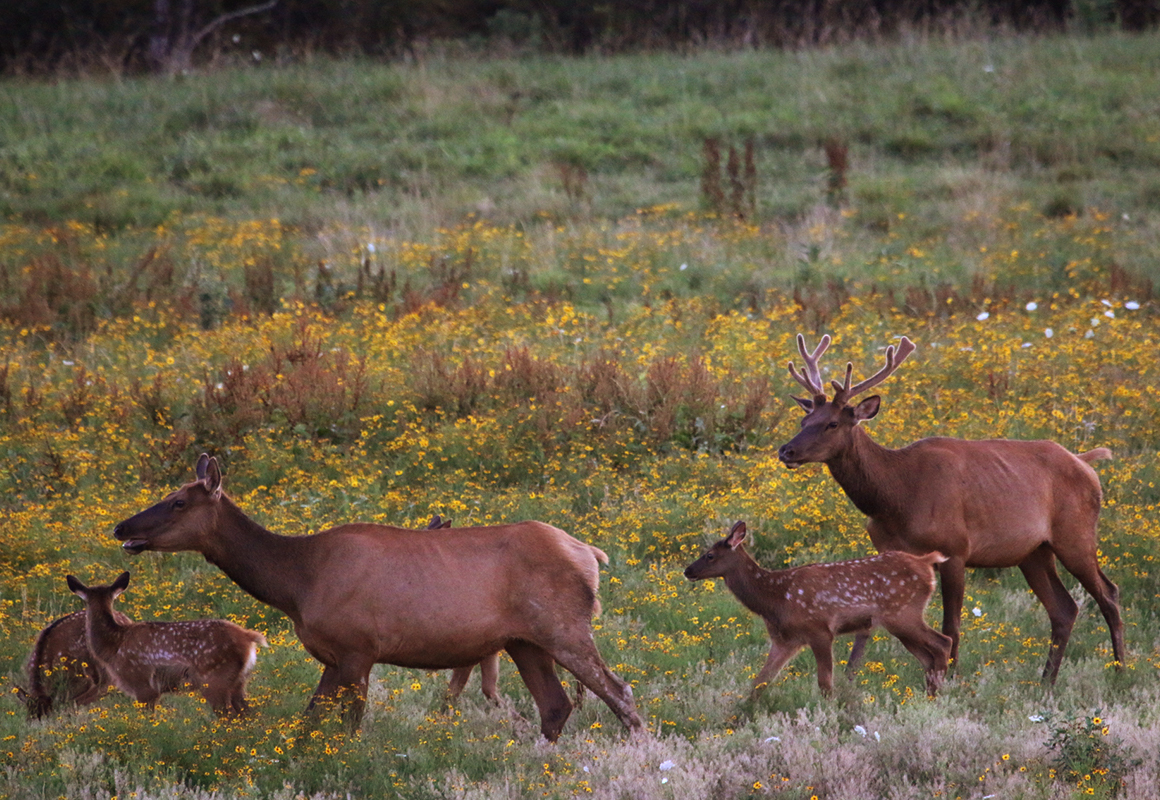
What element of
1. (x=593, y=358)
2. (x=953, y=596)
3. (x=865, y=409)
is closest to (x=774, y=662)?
(x=953, y=596)

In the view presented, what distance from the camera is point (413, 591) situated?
22.5ft

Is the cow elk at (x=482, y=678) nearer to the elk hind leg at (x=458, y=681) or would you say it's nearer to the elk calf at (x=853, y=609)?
the elk hind leg at (x=458, y=681)

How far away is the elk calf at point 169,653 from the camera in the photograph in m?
7.27

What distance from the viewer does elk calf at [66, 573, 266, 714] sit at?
23.9 feet

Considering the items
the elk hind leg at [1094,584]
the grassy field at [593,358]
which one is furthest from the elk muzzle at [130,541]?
the elk hind leg at [1094,584]

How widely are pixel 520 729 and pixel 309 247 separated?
10.9 meters

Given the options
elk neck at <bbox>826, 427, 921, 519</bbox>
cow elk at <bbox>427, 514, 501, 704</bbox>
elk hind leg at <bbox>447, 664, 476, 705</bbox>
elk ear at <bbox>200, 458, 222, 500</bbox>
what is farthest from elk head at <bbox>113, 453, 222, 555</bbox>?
elk neck at <bbox>826, 427, 921, 519</bbox>

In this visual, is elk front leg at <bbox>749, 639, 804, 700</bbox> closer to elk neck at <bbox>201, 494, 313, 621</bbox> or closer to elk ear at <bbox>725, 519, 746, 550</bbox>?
elk ear at <bbox>725, 519, 746, 550</bbox>

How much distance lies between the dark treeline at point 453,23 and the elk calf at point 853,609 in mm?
20943

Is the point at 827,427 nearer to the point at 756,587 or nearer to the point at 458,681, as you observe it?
the point at 756,587

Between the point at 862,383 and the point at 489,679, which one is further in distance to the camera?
the point at 862,383

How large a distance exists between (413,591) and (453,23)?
28.0 meters

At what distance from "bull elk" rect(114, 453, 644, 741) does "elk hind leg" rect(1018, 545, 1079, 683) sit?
303 centimetres

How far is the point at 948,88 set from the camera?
76.6 feet
